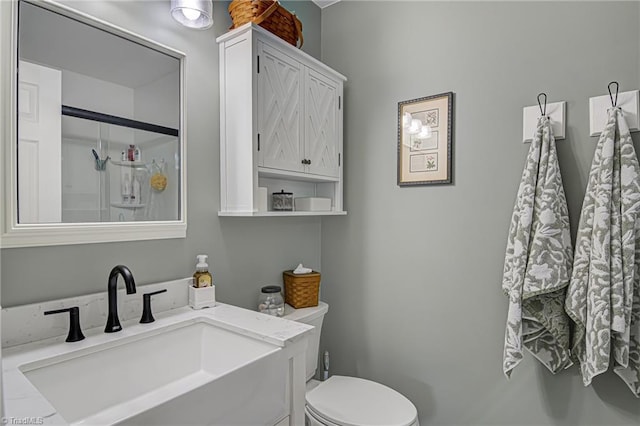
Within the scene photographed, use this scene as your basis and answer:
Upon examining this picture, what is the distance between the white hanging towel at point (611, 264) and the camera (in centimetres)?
125

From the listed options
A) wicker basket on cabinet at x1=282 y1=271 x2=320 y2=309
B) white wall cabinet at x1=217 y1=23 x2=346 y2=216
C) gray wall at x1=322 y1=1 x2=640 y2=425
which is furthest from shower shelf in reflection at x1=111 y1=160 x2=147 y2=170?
gray wall at x1=322 y1=1 x2=640 y2=425

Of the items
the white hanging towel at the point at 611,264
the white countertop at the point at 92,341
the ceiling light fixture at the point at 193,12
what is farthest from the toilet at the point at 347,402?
the ceiling light fixture at the point at 193,12

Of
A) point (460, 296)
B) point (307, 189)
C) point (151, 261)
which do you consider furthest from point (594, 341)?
point (151, 261)

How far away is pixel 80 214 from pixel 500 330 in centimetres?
172

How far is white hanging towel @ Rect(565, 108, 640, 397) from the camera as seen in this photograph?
4.10 feet

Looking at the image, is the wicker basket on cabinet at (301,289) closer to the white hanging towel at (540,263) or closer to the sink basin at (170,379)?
the sink basin at (170,379)

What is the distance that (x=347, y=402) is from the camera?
1.61 metres

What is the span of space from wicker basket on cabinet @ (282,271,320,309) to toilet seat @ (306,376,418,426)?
40 centimetres

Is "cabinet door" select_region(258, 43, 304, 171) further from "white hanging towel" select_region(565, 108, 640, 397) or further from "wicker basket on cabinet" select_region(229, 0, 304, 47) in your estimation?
"white hanging towel" select_region(565, 108, 640, 397)

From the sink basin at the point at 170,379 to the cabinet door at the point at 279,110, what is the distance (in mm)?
748

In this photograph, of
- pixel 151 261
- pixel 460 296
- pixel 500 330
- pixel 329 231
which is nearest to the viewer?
pixel 151 261

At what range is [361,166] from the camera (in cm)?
206

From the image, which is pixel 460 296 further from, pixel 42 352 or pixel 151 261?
pixel 42 352

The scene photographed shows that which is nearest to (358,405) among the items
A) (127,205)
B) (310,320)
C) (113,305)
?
(310,320)
